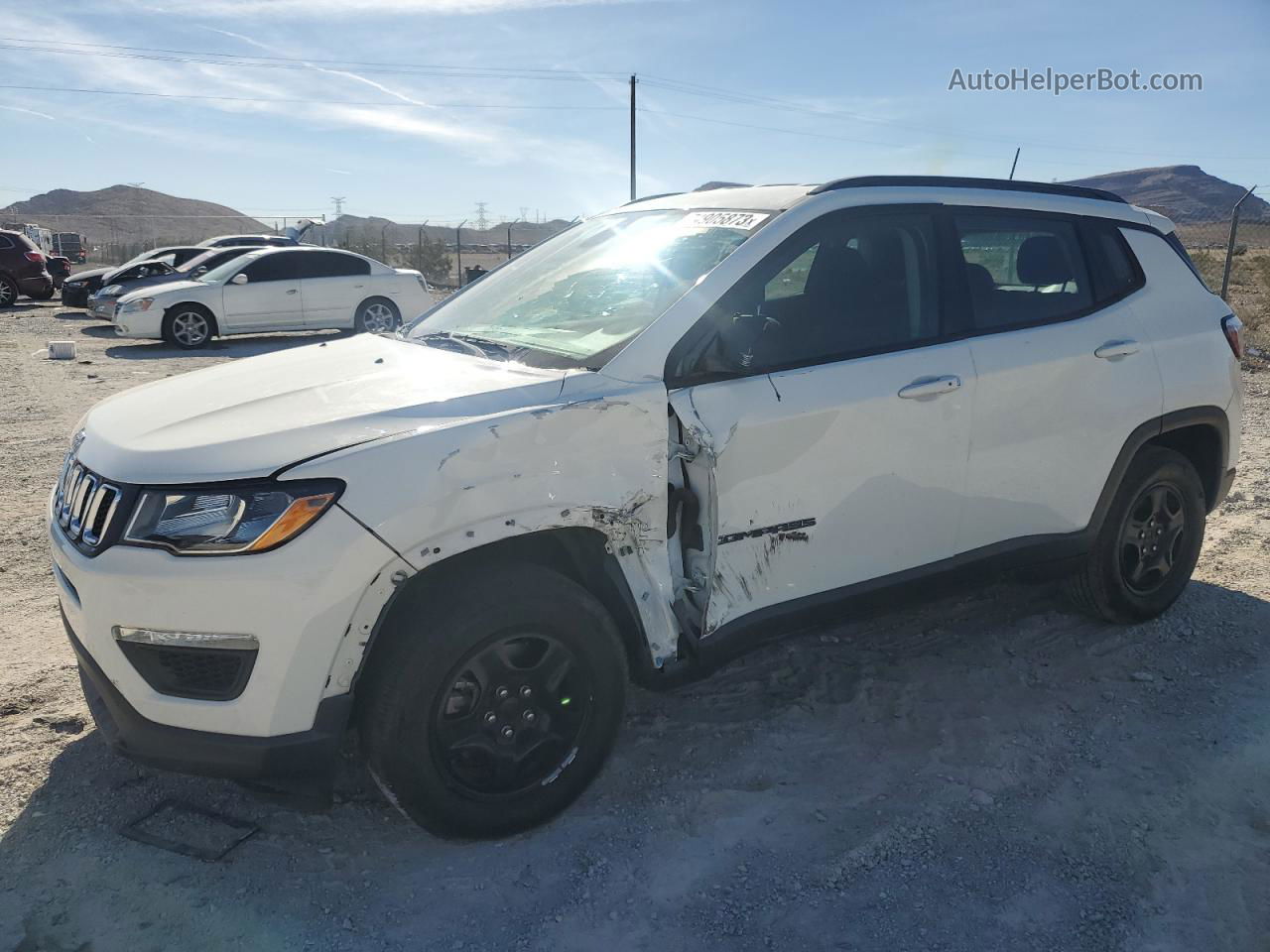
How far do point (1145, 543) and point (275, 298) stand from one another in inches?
536

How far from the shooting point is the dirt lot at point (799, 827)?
2.52m

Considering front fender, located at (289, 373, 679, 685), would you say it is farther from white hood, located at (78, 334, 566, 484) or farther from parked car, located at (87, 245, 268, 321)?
parked car, located at (87, 245, 268, 321)

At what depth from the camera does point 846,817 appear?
2990 mm

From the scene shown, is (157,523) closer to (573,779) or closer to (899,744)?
(573,779)

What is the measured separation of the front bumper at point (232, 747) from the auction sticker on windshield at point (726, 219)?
6.42ft

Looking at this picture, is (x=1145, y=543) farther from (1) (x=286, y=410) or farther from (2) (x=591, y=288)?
(1) (x=286, y=410)

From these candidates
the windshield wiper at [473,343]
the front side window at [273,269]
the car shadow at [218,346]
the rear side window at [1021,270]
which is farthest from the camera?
the front side window at [273,269]

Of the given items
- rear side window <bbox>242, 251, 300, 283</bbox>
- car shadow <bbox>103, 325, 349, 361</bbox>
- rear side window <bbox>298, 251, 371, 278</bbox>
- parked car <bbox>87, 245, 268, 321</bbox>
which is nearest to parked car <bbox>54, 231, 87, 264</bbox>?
parked car <bbox>87, 245, 268, 321</bbox>

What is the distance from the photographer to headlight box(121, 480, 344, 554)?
232 cm

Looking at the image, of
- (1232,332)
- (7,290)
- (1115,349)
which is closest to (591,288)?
(1115,349)

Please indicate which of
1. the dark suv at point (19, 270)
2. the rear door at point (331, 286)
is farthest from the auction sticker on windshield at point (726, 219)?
the dark suv at point (19, 270)

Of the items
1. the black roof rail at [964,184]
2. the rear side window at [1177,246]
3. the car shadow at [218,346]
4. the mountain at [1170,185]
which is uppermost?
the mountain at [1170,185]

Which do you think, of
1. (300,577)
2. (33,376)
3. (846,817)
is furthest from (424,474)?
(33,376)

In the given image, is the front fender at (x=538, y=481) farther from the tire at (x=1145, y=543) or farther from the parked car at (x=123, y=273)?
the parked car at (x=123, y=273)
